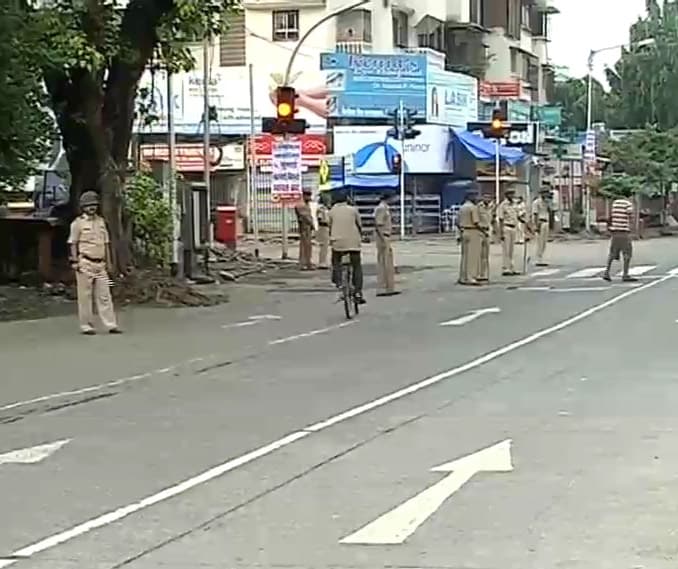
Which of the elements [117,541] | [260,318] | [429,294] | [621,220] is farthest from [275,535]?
[621,220]

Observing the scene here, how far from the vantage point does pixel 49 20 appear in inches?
920

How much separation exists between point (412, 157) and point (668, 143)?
1750cm

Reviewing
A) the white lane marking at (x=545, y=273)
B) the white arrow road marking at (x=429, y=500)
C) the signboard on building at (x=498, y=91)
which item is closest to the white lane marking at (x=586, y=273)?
the white lane marking at (x=545, y=273)

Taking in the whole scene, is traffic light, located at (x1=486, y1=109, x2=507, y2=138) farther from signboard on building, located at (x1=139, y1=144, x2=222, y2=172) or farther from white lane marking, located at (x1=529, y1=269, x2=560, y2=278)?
signboard on building, located at (x1=139, y1=144, x2=222, y2=172)

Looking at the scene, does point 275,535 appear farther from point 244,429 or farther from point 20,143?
point 20,143

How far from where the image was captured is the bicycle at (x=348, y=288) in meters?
22.5

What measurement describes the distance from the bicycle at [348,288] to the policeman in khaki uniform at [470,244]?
7.66 m

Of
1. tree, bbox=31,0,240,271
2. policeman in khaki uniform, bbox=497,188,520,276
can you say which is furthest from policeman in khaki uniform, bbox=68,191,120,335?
policeman in khaki uniform, bbox=497,188,520,276

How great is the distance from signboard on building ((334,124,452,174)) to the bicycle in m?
30.1

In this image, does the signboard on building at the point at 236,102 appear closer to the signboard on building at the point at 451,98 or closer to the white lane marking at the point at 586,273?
the signboard on building at the point at 451,98

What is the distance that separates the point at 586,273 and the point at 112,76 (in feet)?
41.6

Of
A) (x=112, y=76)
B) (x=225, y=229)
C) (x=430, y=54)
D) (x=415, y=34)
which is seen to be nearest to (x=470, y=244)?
(x=112, y=76)

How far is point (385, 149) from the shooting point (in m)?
53.8

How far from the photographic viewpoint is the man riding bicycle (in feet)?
74.7
